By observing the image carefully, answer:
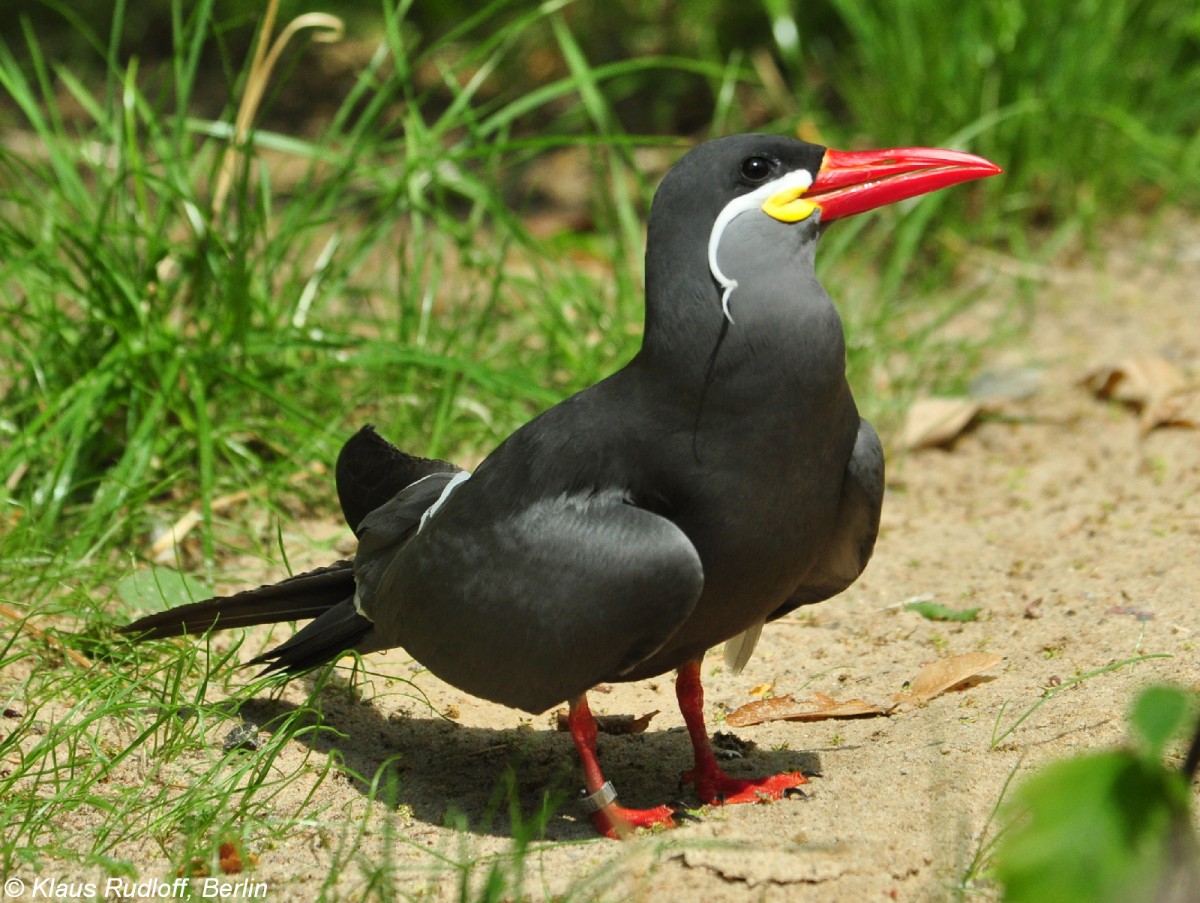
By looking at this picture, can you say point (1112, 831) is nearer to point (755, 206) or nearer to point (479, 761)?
point (755, 206)

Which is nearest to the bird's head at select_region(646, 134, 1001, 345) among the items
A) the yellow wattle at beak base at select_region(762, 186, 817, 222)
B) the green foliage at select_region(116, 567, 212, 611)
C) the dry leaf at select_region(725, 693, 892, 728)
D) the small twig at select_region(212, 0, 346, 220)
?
the yellow wattle at beak base at select_region(762, 186, 817, 222)

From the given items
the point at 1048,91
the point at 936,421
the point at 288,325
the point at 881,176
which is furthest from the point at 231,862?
the point at 1048,91

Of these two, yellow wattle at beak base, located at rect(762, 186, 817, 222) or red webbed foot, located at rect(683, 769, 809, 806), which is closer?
yellow wattle at beak base, located at rect(762, 186, 817, 222)

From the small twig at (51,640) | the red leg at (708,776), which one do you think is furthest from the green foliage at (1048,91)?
the small twig at (51,640)

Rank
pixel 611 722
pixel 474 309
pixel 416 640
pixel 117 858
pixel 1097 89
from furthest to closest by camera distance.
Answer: pixel 1097 89 → pixel 474 309 → pixel 611 722 → pixel 416 640 → pixel 117 858

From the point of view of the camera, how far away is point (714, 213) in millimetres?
2432

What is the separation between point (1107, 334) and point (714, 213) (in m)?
3.18

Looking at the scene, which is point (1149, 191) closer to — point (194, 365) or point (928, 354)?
point (928, 354)

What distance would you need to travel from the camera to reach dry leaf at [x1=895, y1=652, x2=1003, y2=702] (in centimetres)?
293

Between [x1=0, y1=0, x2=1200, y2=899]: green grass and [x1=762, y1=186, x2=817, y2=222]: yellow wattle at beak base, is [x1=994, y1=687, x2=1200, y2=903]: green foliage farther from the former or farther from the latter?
[x1=762, y1=186, x2=817, y2=222]: yellow wattle at beak base

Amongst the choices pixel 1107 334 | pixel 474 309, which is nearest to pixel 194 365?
pixel 474 309

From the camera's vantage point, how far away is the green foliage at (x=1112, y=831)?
1.46 meters

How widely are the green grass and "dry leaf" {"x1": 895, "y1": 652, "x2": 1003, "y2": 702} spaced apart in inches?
36.1

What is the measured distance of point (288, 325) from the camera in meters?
4.11
